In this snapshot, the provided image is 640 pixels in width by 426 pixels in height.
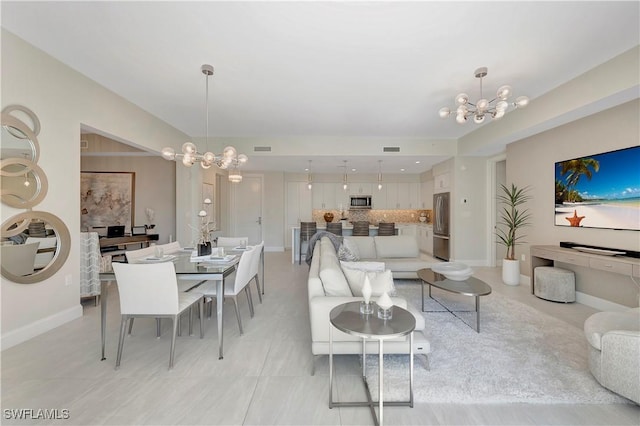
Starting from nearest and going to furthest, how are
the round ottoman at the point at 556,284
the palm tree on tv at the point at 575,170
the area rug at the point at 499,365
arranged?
the area rug at the point at 499,365, the palm tree on tv at the point at 575,170, the round ottoman at the point at 556,284

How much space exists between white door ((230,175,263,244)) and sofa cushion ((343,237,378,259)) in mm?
4349

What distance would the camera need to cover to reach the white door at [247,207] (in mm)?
8734

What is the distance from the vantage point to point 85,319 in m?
3.28

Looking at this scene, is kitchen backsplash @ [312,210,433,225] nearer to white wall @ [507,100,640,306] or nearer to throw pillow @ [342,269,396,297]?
white wall @ [507,100,640,306]

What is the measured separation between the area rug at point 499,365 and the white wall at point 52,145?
347cm

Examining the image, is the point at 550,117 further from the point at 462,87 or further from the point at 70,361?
the point at 70,361

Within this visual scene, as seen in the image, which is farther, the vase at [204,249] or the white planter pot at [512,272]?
the white planter pot at [512,272]

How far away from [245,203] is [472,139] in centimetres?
656

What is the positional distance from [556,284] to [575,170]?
5.53 ft

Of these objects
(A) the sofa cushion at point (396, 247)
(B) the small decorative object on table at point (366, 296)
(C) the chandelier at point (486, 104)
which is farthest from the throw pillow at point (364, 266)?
(A) the sofa cushion at point (396, 247)

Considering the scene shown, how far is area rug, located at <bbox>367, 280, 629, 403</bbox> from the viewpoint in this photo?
6.38 ft

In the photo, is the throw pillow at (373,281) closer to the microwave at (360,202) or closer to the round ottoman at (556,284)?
the round ottoman at (556,284)

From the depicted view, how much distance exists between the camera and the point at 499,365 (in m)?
2.31

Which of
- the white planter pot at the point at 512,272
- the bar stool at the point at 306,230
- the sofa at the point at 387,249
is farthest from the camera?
the bar stool at the point at 306,230
